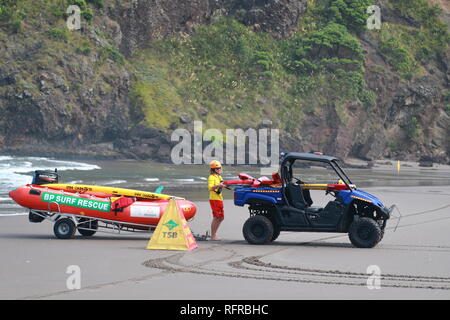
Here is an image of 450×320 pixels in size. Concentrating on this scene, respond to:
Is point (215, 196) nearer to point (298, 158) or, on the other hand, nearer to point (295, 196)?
point (295, 196)

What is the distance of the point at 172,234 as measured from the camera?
13.4 meters

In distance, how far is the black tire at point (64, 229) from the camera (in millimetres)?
14805

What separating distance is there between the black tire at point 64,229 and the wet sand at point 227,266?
8.2 inches

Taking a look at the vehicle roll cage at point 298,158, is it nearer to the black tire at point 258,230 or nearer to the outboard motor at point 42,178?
the black tire at point 258,230

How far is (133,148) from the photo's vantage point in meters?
56.3

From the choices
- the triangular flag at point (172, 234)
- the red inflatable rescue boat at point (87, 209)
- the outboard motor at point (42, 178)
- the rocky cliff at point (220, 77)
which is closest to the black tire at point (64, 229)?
the red inflatable rescue boat at point (87, 209)

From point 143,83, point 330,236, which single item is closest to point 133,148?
point 143,83

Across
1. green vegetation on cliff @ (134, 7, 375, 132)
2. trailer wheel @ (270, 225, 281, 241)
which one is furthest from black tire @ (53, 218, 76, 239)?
green vegetation on cliff @ (134, 7, 375, 132)

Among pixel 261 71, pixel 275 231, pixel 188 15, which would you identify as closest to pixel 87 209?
pixel 275 231

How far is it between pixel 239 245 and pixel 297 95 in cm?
5231

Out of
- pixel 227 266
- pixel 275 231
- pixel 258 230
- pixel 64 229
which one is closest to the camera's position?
pixel 227 266

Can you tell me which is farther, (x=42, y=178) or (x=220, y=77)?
(x=220, y=77)

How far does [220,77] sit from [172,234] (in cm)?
5213

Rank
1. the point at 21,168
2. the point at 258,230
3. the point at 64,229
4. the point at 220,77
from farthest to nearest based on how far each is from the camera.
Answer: the point at 220,77, the point at 21,168, the point at 64,229, the point at 258,230
